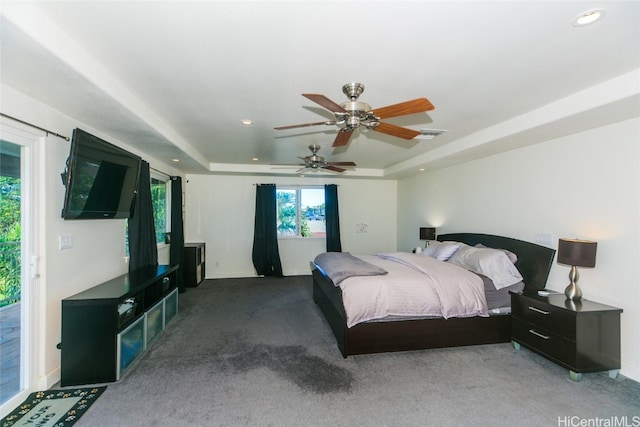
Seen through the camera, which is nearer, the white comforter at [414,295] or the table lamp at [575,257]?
the table lamp at [575,257]

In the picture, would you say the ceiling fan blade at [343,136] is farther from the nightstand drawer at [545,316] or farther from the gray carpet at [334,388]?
the nightstand drawer at [545,316]

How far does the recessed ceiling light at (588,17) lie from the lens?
151 centimetres

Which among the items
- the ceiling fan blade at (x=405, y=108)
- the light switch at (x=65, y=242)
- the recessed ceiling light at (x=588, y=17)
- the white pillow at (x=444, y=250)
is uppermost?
the recessed ceiling light at (x=588, y=17)

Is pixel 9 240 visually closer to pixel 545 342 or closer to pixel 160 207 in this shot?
pixel 160 207

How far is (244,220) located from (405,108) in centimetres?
502

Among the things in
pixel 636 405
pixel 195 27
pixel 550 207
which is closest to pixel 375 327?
pixel 636 405

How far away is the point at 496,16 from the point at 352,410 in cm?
267

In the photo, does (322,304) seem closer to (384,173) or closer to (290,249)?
(290,249)

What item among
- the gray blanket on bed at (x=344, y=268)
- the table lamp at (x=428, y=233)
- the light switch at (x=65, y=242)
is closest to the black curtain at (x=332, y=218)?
the table lamp at (x=428, y=233)

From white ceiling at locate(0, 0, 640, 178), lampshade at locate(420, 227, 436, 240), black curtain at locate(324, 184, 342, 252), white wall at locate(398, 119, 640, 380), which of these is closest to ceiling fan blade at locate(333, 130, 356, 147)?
white ceiling at locate(0, 0, 640, 178)

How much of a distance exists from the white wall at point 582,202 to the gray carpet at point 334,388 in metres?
0.83

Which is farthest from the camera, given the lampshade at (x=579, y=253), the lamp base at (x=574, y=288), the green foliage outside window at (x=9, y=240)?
the lamp base at (x=574, y=288)

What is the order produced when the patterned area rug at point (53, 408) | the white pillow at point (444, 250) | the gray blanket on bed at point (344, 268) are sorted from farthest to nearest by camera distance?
1. the white pillow at point (444, 250)
2. the gray blanket on bed at point (344, 268)
3. the patterned area rug at point (53, 408)

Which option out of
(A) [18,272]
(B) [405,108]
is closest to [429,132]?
(B) [405,108]
